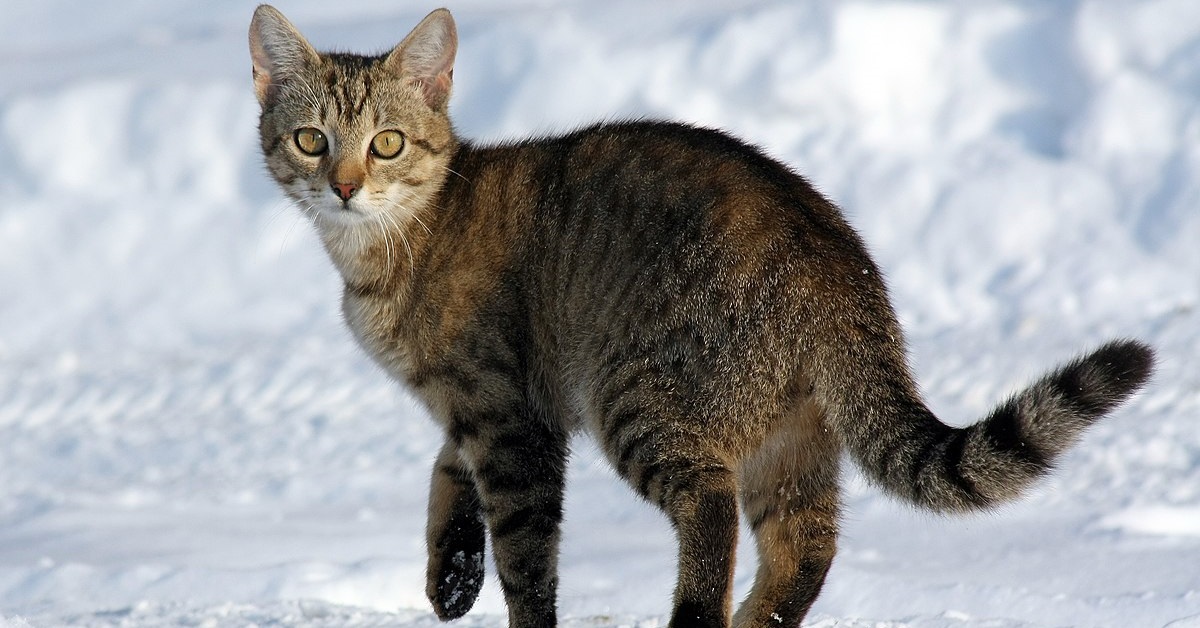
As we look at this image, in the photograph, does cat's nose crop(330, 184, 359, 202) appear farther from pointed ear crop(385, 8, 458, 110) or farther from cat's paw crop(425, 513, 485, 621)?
cat's paw crop(425, 513, 485, 621)

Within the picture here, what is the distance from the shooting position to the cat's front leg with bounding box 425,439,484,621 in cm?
448

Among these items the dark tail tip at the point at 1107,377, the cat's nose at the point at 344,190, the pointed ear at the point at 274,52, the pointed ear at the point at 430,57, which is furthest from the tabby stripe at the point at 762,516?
the pointed ear at the point at 274,52

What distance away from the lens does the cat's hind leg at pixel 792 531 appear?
396cm

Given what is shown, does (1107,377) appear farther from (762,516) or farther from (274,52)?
(274,52)

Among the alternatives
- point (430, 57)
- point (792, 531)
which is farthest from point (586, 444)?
point (430, 57)

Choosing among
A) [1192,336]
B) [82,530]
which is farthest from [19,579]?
[1192,336]

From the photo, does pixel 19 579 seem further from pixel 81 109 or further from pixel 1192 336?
pixel 81 109

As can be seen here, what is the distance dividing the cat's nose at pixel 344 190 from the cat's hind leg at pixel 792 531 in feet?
4.79

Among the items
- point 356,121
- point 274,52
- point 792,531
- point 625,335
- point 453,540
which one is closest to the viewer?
point 625,335

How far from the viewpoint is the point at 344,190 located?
14.0 feet

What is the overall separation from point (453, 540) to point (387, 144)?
1.29 metres

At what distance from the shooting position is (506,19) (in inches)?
461

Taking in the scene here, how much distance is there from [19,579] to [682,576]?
9.58ft

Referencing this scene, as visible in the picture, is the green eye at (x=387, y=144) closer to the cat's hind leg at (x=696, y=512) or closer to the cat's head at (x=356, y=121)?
the cat's head at (x=356, y=121)
